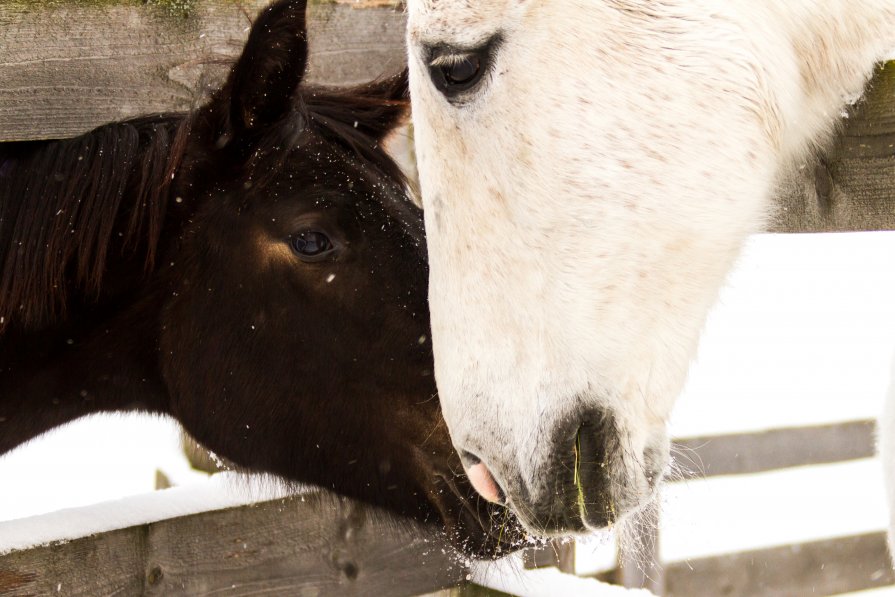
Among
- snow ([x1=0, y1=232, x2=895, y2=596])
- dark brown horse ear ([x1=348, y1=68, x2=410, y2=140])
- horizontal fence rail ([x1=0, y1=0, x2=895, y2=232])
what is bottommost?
snow ([x1=0, y1=232, x2=895, y2=596])

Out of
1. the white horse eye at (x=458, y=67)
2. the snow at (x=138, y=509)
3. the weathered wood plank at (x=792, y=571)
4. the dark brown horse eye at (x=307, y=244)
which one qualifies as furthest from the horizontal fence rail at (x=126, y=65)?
the weathered wood plank at (x=792, y=571)

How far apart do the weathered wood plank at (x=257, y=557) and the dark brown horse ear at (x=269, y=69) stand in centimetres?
112

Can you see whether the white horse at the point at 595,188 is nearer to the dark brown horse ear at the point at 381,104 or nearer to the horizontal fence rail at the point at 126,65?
the horizontal fence rail at the point at 126,65

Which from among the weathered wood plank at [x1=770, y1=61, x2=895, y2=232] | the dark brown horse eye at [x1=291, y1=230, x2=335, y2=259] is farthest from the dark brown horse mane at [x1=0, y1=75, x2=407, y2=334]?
the weathered wood plank at [x1=770, y1=61, x2=895, y2=232]

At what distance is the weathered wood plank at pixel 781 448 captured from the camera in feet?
14.8

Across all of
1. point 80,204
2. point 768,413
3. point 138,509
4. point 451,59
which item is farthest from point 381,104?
point 768,413

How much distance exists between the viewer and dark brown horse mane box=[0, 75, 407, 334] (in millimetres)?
2096

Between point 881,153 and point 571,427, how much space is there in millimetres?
843

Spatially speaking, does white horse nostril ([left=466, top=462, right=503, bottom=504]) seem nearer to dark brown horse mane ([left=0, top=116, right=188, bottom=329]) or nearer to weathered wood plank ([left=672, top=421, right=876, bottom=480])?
dark brown horse mane ([left=0, top=116, right=188, bottom=329])

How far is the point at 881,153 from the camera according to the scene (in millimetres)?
1598

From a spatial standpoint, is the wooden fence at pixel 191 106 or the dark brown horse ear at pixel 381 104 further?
the dark brown horse ear at pixel 381 104

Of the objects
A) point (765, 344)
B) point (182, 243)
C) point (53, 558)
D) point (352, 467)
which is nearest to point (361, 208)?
point (182, 243)

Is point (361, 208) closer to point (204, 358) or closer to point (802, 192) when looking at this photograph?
point (204, 358)

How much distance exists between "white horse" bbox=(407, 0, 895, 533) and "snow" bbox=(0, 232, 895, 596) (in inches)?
110
